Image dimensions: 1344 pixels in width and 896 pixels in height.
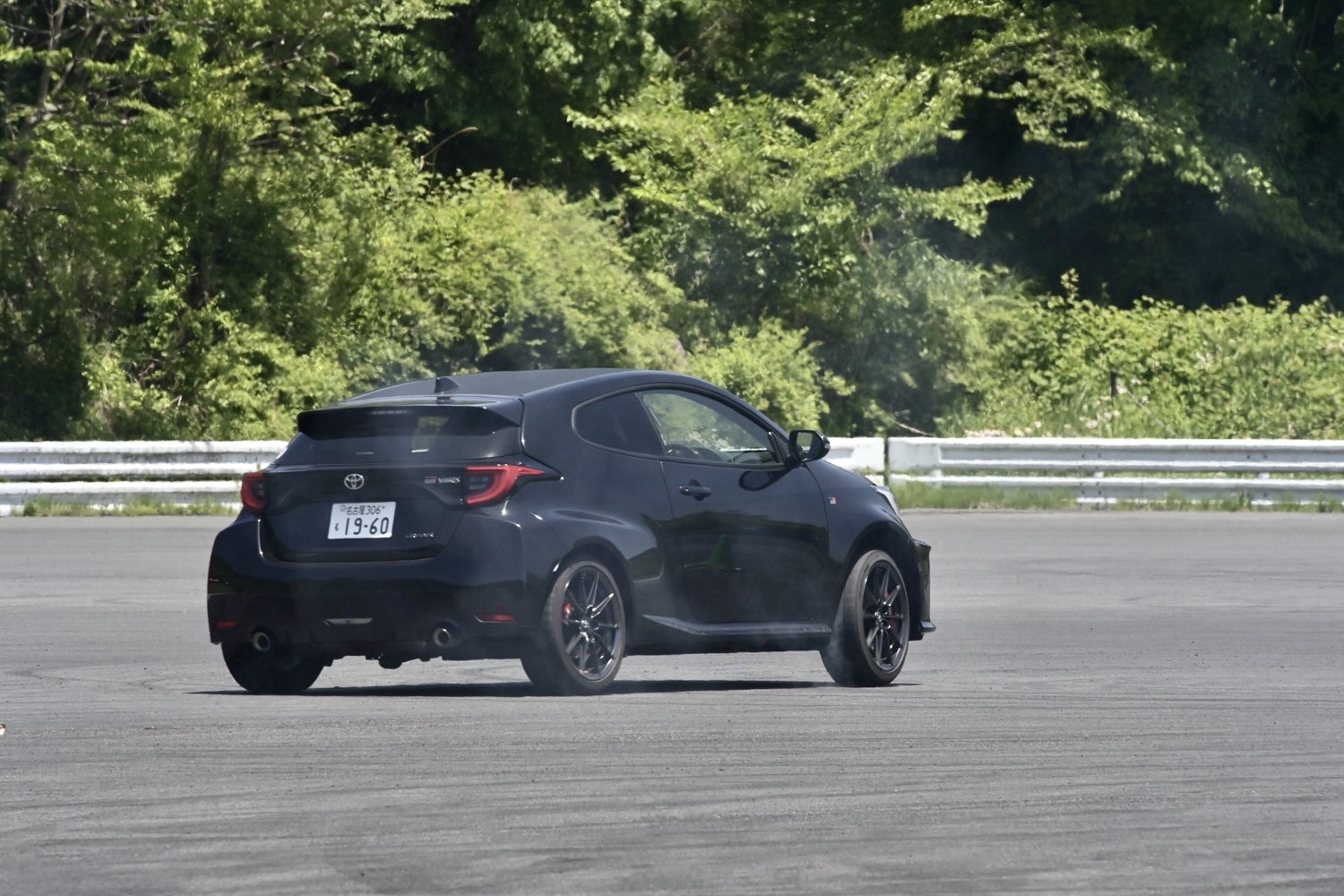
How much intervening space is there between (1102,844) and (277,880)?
2382mm

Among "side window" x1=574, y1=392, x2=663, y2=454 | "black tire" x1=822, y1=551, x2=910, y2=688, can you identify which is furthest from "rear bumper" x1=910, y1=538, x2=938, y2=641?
"side window" x1=574, y1=392, x2=663, y2=454

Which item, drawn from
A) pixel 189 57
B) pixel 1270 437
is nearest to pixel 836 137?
pixel 1270 437

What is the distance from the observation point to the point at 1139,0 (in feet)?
125

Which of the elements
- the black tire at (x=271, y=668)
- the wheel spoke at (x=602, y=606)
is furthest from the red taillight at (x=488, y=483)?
the black tire at (x=271, y=668)

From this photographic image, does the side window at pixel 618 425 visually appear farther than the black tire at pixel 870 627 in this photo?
No

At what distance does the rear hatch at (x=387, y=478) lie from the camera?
32.7 ft

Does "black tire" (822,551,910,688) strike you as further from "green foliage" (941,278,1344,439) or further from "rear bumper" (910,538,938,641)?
"green foliage" (941,278,1344,439)

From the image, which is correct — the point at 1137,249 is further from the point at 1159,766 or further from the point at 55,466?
the point at 1159,766

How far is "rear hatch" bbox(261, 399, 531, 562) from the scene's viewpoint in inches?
392

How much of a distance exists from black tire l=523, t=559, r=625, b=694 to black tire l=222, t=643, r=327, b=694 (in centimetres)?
130

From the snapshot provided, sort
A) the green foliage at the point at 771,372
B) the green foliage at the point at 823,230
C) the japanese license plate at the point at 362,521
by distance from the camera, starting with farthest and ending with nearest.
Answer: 1. the green foliage at the point at 823,230
2. the green foliage at the point at 771,372
3. the japanese license plate at the point at 362,521

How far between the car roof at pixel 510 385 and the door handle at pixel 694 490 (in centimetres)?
55

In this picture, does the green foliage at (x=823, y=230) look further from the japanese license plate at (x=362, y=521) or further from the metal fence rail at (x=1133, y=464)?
the japanese license plate at (x=362, y=521)

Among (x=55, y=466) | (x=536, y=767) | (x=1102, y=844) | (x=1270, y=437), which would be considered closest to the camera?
(x=1102, y=844)
